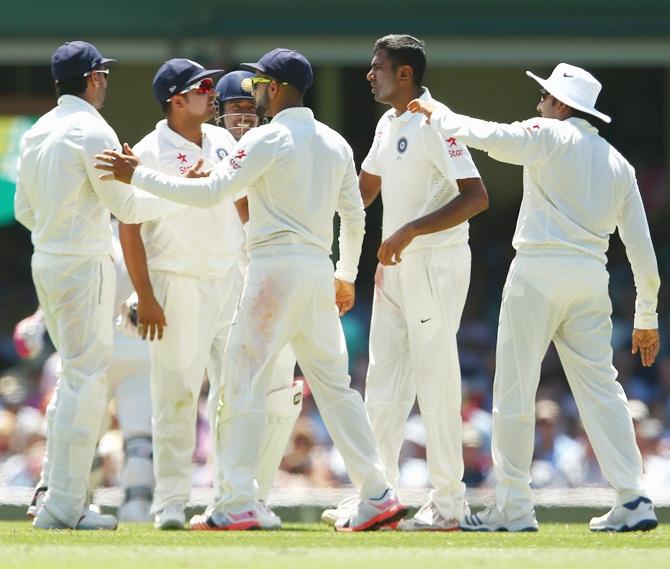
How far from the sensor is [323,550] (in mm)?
6746

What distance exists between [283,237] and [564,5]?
7.17 meters

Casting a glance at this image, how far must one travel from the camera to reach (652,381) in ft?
46.5

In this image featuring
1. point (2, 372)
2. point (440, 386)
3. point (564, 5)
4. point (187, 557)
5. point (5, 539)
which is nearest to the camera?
point (187, 557)

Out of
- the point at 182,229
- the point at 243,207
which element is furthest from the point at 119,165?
the point at 243,207

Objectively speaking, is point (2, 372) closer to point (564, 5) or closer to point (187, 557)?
point (564, 5)

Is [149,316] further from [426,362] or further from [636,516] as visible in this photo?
[636,516]

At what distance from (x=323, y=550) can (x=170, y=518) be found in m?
1.23

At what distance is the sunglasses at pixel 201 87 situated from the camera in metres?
7.87

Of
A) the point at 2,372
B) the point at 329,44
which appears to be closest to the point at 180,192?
the point at 329,44

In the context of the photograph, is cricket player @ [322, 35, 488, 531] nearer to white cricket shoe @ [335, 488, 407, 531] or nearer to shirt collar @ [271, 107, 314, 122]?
white cricket shoe @ [335, 488, 407, 531]

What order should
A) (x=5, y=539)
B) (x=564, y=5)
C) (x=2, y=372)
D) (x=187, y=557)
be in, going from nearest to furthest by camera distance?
1. (x=187, y=557)
2. (x=5, y=539)
3. (x=564, y=5)
4. (x=2, y=372)

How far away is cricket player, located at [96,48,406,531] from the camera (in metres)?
7.33

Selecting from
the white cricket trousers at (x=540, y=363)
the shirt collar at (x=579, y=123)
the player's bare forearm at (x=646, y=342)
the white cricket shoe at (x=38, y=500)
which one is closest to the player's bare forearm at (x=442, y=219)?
the white cricket trousers at (x=540, y=363)

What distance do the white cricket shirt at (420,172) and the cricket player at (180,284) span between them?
0.74 m
